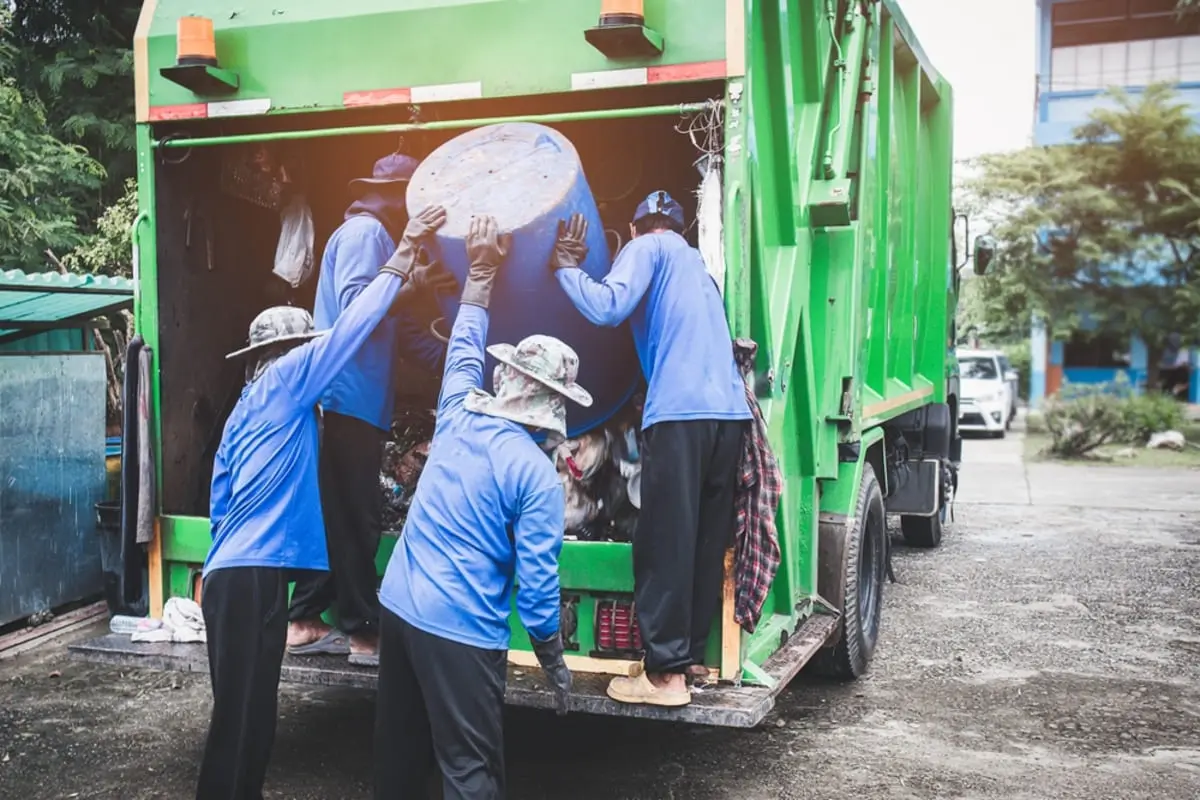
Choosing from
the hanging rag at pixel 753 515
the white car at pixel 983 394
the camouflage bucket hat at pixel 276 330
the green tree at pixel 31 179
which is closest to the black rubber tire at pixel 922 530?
the hanging rag at pixel 753 515

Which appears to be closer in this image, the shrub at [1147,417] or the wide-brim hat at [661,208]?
the wide-brim hat at [661,208]

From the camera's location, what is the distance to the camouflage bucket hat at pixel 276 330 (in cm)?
378

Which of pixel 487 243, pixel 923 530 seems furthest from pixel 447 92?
pixel 923 530

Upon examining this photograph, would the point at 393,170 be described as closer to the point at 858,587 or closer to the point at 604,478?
the point at 604,478

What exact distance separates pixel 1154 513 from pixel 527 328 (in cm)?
869

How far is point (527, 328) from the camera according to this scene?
422 cm

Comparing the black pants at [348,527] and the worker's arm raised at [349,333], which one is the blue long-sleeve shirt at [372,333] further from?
the worker's arm raised at [349,333]

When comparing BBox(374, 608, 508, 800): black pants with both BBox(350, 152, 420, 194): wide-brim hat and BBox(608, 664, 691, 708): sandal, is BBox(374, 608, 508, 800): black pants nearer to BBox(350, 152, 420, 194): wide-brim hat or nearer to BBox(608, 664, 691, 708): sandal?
BBox(608, 664, 691, 708): sandal

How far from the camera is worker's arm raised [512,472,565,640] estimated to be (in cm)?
303

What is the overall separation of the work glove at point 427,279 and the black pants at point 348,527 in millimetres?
499

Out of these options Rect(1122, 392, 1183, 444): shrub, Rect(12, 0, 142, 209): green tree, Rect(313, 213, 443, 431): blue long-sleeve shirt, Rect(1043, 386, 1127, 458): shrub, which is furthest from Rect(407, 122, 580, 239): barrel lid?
Rect(1122, 392, 1183, 444): shrub

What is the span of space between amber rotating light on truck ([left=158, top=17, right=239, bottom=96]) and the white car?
1715 cm

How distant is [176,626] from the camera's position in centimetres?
422

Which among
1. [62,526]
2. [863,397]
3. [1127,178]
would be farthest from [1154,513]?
[1127,178]
